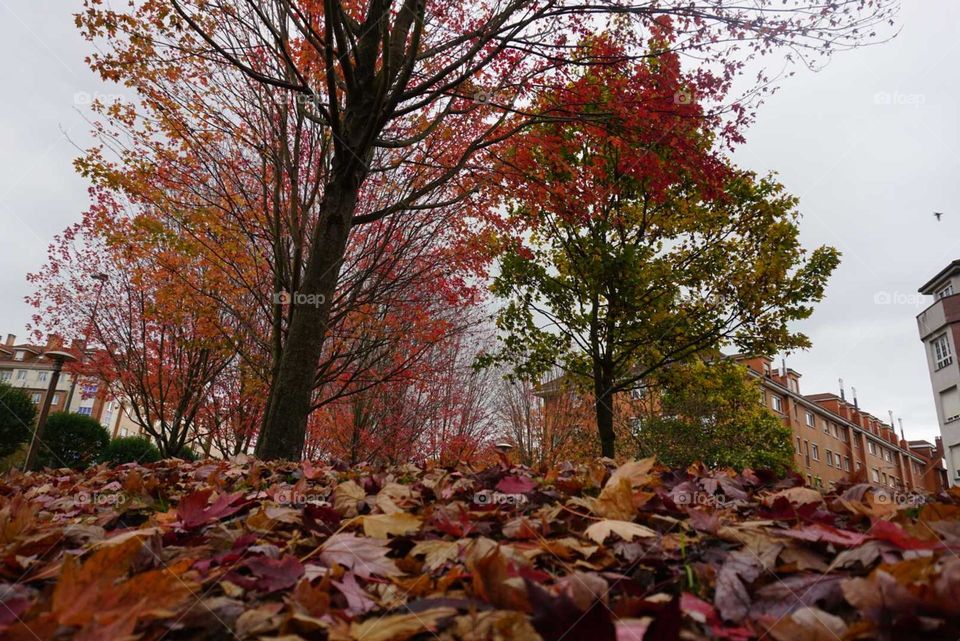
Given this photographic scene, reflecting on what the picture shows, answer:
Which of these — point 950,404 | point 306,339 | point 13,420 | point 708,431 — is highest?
point 950,404

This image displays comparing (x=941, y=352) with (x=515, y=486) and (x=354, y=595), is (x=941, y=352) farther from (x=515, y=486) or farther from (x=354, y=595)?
(x=354, y=595)

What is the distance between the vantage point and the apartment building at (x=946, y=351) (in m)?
27.4

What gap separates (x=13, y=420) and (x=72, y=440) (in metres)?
3.59

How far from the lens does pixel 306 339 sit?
17.8ft

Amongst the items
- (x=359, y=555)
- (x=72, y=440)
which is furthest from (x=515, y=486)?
(x=72, y=440)

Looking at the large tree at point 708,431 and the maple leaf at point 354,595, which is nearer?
the maple leaf at point 354,595

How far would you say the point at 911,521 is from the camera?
118 cm

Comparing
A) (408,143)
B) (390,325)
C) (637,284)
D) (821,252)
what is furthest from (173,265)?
(821,252)

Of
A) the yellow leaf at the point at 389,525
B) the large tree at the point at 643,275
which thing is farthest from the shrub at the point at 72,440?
the yellow leaf at the point at 389,525

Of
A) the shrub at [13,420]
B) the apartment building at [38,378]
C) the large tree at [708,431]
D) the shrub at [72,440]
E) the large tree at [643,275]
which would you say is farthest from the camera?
the apartment building at [38,378]

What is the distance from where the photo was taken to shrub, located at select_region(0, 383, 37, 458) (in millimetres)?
18844

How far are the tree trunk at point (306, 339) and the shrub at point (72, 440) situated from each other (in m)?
16.2

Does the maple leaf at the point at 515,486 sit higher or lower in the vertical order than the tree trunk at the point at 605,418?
lower

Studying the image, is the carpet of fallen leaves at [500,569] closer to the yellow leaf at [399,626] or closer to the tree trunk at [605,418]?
the yellow leaf at [399,626]
